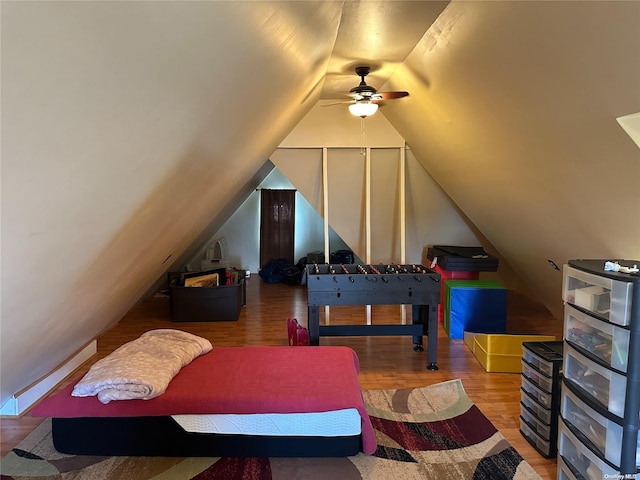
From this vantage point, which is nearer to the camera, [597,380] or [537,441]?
[597,380]

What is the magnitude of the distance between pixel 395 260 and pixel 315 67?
3.00 m

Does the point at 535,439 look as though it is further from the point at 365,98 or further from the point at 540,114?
the point at 365,98

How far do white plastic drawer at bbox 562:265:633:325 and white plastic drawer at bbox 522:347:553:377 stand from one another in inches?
19.2

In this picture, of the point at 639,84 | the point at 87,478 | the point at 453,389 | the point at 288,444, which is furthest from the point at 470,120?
the point at 87,478

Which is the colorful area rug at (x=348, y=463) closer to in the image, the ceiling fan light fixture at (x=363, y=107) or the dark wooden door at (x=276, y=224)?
the ceiling fan light fixture at (x=363, y=107)

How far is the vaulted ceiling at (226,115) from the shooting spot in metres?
1.09

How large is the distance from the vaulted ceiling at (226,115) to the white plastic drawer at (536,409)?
1.11m

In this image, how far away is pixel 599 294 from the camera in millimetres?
1856

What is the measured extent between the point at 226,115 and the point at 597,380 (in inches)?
84.7

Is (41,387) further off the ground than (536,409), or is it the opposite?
(536,409)

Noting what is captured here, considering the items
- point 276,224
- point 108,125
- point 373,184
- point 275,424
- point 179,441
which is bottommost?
point 179,441

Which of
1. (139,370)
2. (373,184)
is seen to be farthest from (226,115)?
(373,184)

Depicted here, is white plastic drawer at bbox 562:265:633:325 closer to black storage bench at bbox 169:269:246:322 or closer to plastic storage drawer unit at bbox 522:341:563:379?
plastic storage drawer unit at bbox 522:341:563:379

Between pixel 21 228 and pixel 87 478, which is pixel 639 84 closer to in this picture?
pixel 21 228
